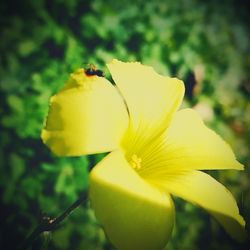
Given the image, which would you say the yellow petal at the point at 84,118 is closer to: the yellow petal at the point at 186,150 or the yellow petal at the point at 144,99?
the yellow petal at the point at 144,99

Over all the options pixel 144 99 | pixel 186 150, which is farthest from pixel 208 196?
pixel 144 99

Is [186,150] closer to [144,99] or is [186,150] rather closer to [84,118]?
[144,99]

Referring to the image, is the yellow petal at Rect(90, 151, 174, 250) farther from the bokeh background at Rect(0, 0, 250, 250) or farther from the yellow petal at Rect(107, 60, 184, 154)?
the bokeh background at Rect(0, 0, 250, 250)

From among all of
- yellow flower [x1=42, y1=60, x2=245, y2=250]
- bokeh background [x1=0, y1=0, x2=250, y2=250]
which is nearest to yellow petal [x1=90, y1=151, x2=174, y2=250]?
yellow flower [x1=42, y1=60, x2=245, y2=250]

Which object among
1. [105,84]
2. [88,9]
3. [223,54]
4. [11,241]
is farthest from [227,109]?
[105,84]

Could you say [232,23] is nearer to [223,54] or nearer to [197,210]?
[223,54]

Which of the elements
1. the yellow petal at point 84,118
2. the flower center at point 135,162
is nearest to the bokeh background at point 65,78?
the flower center at point 135,162
